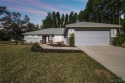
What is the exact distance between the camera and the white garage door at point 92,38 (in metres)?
Answer: 27.3

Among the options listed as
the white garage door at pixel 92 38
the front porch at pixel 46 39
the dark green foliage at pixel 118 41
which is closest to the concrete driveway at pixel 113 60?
the white garage door at pixel 92 38

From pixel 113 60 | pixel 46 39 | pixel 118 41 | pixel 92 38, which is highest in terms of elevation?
pixel 92 38

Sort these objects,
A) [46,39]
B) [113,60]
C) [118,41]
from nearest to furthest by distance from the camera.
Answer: [113,60] < [118,41] < [46,39]

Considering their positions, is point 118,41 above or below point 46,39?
below

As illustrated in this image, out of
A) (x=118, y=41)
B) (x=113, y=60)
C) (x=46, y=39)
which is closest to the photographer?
(x=113, y=60)

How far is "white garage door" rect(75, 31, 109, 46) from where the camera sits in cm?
2731

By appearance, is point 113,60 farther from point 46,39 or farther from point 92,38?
point 46,39

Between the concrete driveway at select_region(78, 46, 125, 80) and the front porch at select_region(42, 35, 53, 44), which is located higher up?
the front porch at select_region(42, 35, 53, 44)

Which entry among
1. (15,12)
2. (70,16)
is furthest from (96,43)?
(70,16)

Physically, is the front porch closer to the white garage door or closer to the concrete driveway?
the white garage door

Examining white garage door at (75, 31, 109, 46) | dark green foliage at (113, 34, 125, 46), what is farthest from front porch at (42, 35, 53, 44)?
dark green foliage at (113, 34, 125, 46)

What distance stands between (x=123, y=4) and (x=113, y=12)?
7922 millimetres

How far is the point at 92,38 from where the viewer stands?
27375 mm

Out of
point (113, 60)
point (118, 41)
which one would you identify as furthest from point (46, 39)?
point (113, 60)
